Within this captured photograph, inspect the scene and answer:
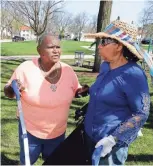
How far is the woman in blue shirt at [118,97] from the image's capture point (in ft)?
7.36

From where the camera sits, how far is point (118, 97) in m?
2.32

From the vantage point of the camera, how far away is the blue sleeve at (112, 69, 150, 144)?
223cm

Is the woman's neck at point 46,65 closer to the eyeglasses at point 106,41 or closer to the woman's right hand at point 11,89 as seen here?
the woman's right hand at point 11,89

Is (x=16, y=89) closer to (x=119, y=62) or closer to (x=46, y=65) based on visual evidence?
(x=46, y=65)

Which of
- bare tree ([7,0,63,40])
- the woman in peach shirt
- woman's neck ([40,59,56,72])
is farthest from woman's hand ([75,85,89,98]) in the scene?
bare tree ([7,0,63,40])

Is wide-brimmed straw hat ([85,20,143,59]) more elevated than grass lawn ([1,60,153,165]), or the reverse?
wide-brimmed straw hat ([85,20,143,59])

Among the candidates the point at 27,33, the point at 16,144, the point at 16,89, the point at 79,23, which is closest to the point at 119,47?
the point at 16,89

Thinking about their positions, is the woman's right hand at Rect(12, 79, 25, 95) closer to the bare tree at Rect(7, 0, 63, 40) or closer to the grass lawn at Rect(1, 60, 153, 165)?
the grass lawn at Rect(1, 60, 153, 165)

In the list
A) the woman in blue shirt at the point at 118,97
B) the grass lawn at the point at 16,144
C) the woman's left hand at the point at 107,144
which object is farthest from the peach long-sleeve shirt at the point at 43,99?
the grass lawn at the point at 16,144

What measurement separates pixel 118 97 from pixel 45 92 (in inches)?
33.6

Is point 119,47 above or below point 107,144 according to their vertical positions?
above

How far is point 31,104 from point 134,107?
43.6 inches

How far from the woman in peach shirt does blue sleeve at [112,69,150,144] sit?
2.83 feet

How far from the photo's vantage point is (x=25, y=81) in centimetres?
292
